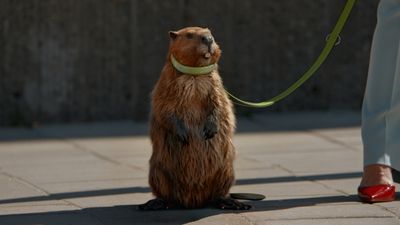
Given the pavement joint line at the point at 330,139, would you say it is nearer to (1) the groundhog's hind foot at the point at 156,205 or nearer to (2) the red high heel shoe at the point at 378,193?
(2) the red high heel shoe at the point at 378,193

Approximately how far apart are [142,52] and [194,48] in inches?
188

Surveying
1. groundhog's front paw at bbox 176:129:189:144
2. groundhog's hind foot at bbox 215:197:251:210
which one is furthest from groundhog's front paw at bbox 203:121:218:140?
groundhog's hind foot at bbox 215:197:251:210

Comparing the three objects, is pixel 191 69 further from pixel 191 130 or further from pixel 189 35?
pixel 191 130

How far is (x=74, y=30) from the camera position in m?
11.2

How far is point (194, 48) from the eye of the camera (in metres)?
6.64

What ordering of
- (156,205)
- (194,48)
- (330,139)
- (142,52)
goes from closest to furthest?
(194,48)
(156,205)
(330,139)
(142,52)

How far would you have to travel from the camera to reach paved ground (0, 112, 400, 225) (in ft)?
22.4

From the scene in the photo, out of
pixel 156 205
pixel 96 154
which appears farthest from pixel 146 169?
pixel 156 205

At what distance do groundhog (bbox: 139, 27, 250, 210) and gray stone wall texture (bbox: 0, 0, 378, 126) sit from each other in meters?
4.49

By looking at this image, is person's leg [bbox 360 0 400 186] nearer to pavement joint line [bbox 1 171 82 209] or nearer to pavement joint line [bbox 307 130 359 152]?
pavement joint line [bbox 1 171 82 209]

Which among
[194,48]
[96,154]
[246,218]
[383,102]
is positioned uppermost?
[194,48]

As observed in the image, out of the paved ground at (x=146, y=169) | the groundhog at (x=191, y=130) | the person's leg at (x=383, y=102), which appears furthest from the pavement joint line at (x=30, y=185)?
the person's leg at (x=383, y=102)

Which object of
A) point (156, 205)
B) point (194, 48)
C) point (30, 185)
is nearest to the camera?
point (194, 48)

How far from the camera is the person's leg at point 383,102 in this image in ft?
24.0
